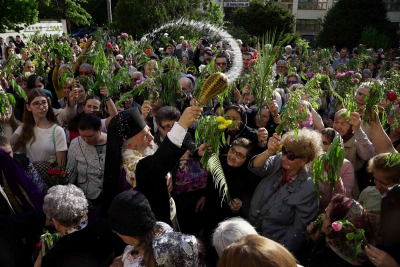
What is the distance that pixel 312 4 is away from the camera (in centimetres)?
4166

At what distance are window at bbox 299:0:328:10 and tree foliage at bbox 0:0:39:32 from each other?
29655 mm

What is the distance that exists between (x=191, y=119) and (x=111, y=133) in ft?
3.16

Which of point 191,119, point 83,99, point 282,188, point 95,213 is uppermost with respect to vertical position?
point 191,119

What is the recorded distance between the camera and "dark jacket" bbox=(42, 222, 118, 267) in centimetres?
239

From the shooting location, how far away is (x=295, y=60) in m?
10.3

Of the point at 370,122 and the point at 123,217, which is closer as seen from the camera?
the point at 123,217

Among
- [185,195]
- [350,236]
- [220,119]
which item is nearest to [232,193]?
[185,195]

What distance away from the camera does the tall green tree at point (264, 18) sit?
26859 mm

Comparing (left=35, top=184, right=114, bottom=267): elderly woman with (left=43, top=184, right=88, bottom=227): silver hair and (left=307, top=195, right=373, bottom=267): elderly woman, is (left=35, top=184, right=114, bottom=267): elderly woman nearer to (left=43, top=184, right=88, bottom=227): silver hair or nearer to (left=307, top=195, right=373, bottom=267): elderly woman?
(left=43, top=184, right=88, bottom=227): silver hair

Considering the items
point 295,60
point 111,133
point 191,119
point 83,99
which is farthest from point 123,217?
point 295,60

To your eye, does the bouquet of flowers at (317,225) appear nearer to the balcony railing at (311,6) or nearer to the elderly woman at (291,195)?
the elderly woman at (291,195)

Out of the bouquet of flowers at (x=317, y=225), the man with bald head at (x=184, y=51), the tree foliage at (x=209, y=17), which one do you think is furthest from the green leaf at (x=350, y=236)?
the man with bald head at (x=184, y=51)

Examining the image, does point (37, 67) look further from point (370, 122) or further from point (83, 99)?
point (370, 122)

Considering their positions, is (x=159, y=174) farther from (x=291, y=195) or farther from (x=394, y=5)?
(x=394, y=5)
